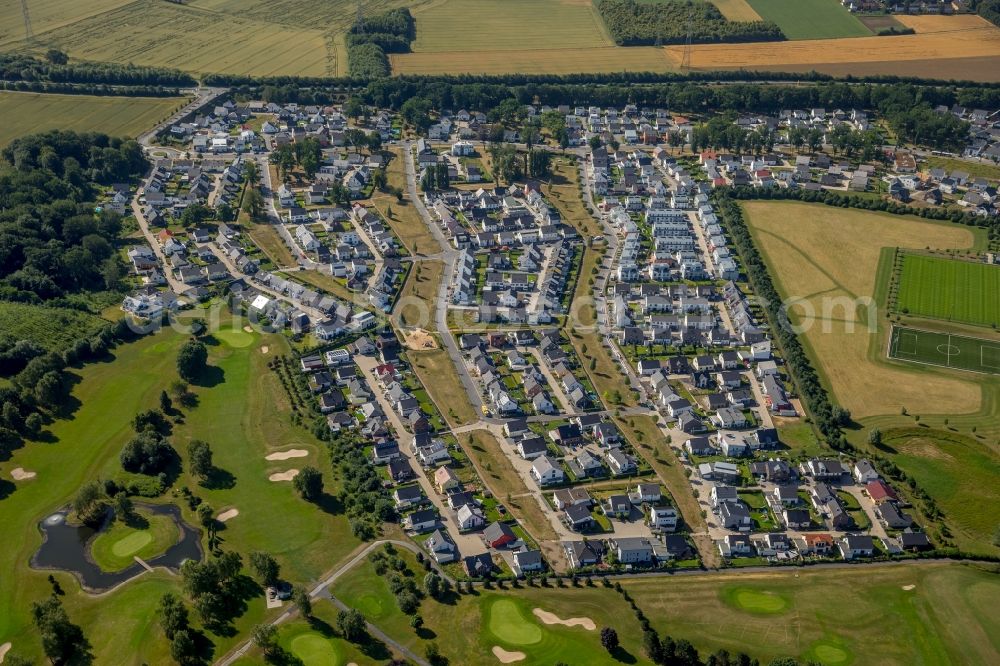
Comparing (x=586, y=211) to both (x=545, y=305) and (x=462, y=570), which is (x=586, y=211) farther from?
(x=462, y=570)

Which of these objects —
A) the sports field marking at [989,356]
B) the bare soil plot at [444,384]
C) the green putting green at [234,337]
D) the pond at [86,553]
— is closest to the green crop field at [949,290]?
the sports field marking at [989,356]

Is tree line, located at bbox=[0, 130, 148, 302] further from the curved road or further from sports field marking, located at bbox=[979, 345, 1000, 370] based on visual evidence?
sports field marking, located at bbox=[979, 345, 1000, 370]

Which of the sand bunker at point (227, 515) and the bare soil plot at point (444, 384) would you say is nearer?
the sand bunker at point (227, 515)

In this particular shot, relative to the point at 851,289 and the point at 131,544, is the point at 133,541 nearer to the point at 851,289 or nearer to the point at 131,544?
the point at 131,544

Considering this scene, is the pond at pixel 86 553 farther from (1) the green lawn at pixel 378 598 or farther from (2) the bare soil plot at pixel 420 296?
(2) the bare soil plot at pixel 420 296

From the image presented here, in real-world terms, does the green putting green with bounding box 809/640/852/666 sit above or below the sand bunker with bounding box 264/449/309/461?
below

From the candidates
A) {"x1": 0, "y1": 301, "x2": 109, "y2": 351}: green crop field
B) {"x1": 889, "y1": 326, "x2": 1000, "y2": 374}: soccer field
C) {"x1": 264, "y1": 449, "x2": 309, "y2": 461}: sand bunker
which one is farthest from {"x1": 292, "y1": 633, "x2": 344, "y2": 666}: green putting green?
{"x1": 889, "y1": 326, "x2": 1000, "y2": 374}: soccer field
